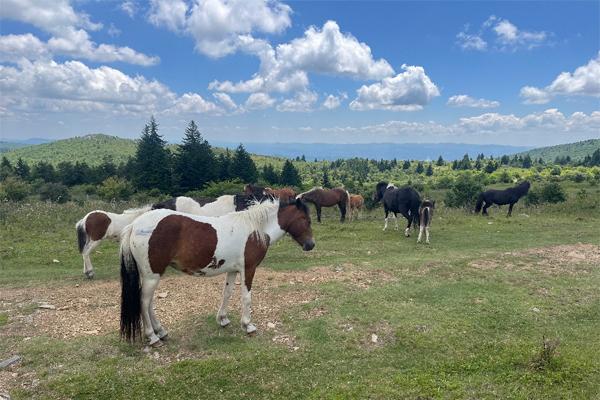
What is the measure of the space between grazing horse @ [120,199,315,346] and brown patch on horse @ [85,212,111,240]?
537 centimetres

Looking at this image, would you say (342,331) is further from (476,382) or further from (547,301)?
(547,301)

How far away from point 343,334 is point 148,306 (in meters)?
3.36

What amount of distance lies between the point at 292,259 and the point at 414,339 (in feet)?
20.9

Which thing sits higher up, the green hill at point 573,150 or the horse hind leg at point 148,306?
the green hill at point 573,150

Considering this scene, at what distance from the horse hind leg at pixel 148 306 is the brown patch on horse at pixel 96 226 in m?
5.49

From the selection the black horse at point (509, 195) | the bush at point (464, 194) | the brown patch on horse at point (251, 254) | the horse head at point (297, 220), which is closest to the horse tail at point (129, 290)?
the brown patch on horse at point (251, 254)

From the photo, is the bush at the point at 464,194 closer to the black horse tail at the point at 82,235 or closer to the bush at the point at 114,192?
the black horse tail at the point at 82,235

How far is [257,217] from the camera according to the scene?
6.84m

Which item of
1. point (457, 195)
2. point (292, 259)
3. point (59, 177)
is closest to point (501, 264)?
point (292, 259)

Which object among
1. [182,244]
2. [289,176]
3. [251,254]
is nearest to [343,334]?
[251,254]

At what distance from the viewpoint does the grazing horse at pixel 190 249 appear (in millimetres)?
5973

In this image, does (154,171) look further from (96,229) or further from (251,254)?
(251,254)

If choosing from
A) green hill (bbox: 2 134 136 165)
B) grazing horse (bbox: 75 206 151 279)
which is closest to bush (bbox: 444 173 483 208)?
grazing horse (bbox: 75 206 151 279)

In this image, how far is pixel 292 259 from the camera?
12.5 meters
